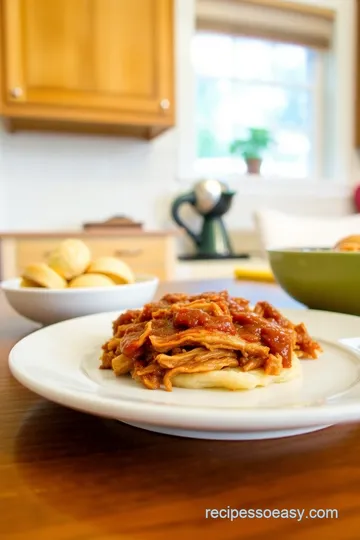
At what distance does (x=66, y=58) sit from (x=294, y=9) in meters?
1.53

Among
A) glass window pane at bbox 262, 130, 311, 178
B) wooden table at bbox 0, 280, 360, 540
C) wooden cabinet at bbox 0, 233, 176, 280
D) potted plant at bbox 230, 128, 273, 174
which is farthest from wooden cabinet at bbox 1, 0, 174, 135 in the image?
wooden table at bbox 0, 280, 360, 540

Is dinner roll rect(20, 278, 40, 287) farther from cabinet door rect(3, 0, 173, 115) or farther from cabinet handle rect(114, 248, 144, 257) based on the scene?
cabinet door rect(3, 0, 173, 115)

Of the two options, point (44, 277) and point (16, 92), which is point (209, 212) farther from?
point (44, 277)

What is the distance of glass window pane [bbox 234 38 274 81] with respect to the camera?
3260 millimetres

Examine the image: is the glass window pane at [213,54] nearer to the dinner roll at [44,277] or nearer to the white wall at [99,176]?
the white wall at [99,176]

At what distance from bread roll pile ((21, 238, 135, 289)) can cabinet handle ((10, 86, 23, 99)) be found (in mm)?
1788

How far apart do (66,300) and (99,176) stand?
2.27 meters

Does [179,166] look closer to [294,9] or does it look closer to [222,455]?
[294,9]

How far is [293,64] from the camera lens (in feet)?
11.2

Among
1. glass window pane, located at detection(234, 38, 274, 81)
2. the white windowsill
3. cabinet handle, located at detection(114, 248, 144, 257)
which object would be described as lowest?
cabinet handle, located at detection(114, 248, 144, 257)

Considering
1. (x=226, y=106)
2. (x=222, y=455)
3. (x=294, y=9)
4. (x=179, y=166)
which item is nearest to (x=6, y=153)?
(x=179, y=166)

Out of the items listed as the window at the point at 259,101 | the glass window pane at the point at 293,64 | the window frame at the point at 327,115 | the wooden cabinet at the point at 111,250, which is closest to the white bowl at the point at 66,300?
the wooden cabinet at the point at 111,250

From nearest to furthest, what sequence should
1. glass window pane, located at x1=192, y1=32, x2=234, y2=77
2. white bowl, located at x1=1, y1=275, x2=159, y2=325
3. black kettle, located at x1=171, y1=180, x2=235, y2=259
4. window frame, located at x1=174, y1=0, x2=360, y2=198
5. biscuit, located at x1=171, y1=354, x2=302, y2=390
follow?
1. biscuit, located at x1=171, y1=354, x2=302, y2=390
2. white bowl, located at x1=1, y1=275, x2=159, y2=325
3. black kettle, located at x1=171, y1=180, x2=235, y2=259
4. window frame, located at x1=174, y1=0, x2=360, y2=198
5. glass window pane, located at x1=192, y1=32, x2=234, y2=77

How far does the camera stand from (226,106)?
3295mm
